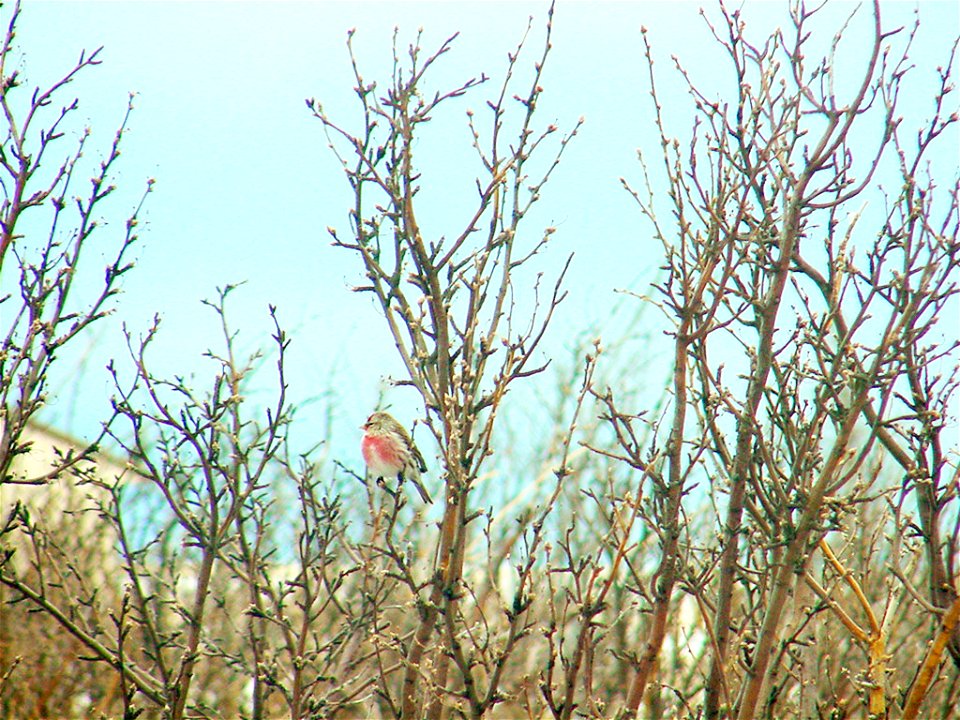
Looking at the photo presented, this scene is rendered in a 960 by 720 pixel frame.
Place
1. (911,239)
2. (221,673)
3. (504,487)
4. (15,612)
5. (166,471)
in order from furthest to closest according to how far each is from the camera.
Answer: (504,487), (221,673), (15,612), (166,471), (911,239)

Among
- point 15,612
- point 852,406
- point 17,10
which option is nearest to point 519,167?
point 852,406

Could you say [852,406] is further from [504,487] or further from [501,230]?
[504,487]

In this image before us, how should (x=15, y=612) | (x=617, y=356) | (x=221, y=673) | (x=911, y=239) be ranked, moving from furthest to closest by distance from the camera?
1. (x=617, y=356)
2. (x=221, y=673)
3. (x=15, y=612)
4. (x=911, y=239)

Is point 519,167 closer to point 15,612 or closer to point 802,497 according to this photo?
point 802,497

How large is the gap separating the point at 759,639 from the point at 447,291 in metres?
1.67

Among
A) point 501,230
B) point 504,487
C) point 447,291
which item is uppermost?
point 504,487

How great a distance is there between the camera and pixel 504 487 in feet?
43.2

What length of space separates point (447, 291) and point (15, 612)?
6.20 metres

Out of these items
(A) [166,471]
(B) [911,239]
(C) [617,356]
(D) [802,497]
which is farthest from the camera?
(C) [617,356]

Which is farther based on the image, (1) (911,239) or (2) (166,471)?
(2) (166,471)

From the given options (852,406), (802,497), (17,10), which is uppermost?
(17,10)

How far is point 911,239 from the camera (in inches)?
155

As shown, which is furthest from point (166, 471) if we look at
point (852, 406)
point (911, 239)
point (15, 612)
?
point (15, 612)

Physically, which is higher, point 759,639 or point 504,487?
point 504,487
